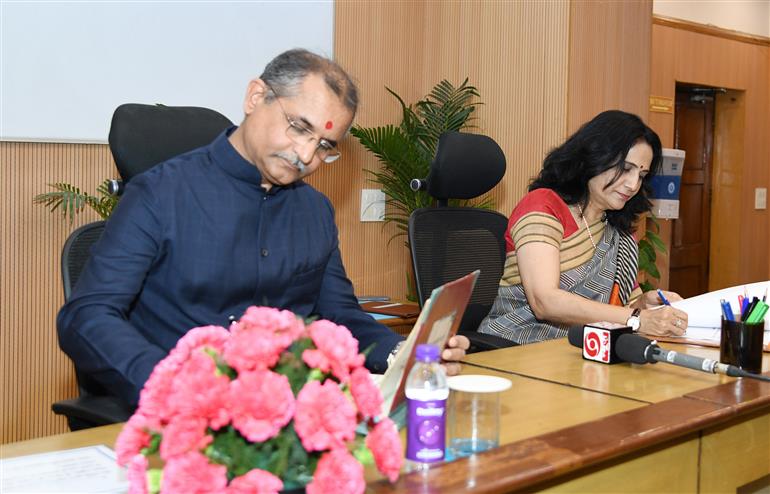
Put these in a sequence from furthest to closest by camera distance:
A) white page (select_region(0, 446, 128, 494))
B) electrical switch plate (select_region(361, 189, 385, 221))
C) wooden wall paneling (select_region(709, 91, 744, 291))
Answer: wooden wall paneling (select_region(709, 91, 744, 291)) < electrical switch plate (select_region(361, 189, 385, 221)) < white page (select_region(0, 446, 128, 494))

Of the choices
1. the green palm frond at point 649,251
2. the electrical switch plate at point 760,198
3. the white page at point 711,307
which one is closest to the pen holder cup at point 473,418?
the white page at point 711,307

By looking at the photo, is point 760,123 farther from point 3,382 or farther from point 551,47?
point 3,382

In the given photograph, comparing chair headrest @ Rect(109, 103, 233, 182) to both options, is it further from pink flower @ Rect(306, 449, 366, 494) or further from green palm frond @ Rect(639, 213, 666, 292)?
green palm frond @ Rect(639, 213, 666, 292)

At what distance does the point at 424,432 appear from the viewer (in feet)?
3.96

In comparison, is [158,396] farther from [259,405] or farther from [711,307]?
[711,307]

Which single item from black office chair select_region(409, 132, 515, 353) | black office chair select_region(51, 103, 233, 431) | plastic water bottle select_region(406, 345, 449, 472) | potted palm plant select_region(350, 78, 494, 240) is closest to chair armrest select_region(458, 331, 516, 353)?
black office chair select_region(409, 132, 515, 353)

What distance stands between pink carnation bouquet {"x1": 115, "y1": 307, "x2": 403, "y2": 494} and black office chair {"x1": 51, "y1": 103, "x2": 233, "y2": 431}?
90cm

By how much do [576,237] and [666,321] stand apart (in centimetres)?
48

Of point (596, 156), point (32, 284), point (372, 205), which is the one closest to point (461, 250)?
point (596, 156)

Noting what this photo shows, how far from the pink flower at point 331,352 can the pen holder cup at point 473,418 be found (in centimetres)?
38

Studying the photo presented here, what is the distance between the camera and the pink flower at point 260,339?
0.89 meters

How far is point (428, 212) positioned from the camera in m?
2.77

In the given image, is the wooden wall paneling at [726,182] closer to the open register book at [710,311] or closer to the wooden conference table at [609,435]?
the open register book at [710,311]

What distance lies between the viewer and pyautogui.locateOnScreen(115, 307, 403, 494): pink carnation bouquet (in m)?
0.86
